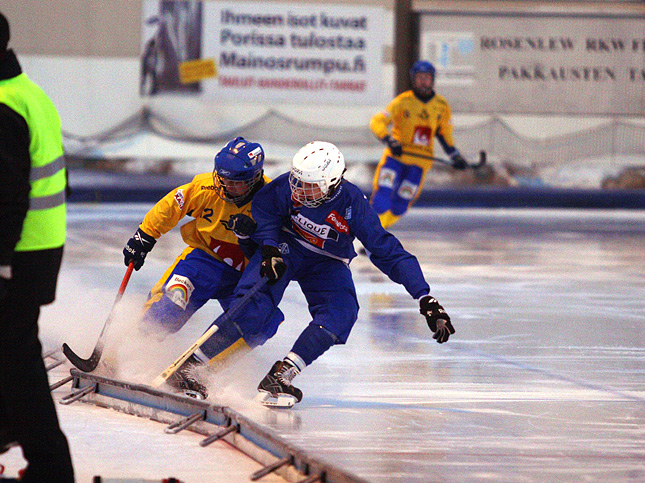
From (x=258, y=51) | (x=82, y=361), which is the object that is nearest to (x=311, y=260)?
(x=82, y=361)

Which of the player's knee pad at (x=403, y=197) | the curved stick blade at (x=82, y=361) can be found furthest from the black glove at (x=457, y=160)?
the curved stick blade at (x=82, y=361)

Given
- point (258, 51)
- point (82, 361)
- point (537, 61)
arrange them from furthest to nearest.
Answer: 1. point (537, 61)
2. point (258, 51)
3. point (82, 361)

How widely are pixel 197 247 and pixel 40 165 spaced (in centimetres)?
202

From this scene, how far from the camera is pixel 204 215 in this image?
4801mm

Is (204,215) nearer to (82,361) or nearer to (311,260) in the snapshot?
(311,260)

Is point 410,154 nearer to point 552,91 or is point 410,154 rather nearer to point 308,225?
point 308,225

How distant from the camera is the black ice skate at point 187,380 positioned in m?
4.26

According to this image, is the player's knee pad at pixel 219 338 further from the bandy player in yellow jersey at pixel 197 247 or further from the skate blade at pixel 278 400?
the bandy player in yellow jersey at pixel 197 247

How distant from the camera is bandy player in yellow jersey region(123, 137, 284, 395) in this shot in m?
4.71

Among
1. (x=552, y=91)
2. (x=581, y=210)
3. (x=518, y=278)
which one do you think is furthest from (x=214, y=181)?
(x=552, y=91)

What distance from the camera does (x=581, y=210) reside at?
51.8ft

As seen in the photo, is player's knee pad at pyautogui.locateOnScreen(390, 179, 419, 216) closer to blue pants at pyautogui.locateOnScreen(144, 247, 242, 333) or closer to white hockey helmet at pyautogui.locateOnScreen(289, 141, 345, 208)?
blue pants at pyautogui.locateOnScreen(144, 247, 242, 333)

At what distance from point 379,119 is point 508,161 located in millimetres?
7281

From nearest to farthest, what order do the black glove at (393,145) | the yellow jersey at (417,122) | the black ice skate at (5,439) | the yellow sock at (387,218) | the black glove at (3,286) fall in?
1. the black glove at (3,286)
2. the black ice skate at (5,439)
3. the black glove at (393,145)
4. the yellow sock at (387,218)
5. the yellow jersey at (417,122)
